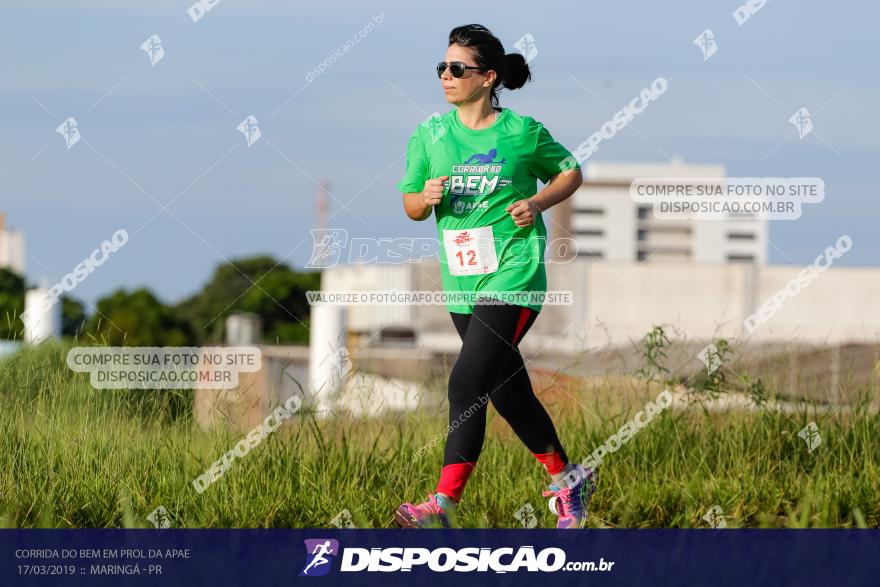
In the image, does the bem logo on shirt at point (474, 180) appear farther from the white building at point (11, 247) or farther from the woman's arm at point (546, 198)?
the white building at point (11, 247)

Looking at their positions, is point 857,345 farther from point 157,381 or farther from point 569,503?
point 157,381

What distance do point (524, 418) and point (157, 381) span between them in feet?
5.46

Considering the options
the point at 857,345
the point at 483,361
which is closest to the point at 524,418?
the point at 483,361

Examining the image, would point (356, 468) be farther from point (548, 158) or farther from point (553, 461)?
point (548, 158)

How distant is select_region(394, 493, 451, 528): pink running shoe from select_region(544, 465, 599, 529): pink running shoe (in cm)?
43

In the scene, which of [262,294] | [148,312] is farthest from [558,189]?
[148,312]

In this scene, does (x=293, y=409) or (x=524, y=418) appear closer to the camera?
(x=524, y=418)

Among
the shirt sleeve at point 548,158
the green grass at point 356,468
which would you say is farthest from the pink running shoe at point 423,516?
the shirt sleeve at point 548,158

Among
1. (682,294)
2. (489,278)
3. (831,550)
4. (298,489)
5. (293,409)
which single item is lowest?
(831,550)

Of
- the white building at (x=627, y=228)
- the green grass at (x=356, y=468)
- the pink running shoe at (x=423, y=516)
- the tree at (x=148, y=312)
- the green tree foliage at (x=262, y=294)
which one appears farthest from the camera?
the white building at (x=627, y=228)

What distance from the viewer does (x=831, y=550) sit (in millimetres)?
4055

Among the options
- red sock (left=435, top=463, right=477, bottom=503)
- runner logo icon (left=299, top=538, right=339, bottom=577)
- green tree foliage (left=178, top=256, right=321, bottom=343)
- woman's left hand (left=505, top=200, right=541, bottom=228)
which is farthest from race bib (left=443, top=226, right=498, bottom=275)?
green tree foliage (left=178, top=256, right=321, bottom=343)

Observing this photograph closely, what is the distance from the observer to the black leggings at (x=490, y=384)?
14.3 feet

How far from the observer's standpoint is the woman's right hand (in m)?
4.31
